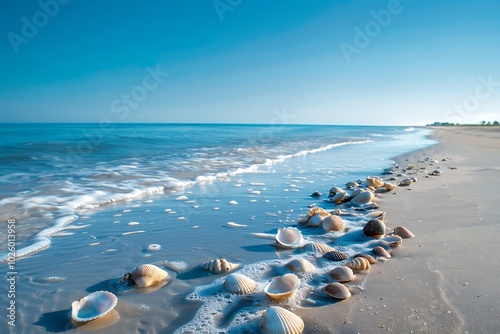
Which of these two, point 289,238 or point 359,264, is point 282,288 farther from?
point 289,238

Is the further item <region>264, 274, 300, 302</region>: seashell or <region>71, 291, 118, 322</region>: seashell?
<region>264, 274, 300, 302</region>: seashell

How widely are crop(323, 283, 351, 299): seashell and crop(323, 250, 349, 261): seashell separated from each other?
644 millimetres

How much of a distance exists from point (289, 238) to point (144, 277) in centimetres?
163

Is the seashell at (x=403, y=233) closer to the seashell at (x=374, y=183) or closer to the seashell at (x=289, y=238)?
the seashell at (x=289, y=238)

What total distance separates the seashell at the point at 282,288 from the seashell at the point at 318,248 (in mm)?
837

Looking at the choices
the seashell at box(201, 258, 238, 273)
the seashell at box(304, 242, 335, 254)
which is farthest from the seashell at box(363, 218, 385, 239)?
the seashell at box(201, 258, 238, 273)

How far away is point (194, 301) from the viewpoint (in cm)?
242

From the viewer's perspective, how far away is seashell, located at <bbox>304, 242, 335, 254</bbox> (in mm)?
3246

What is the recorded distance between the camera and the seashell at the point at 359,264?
9.09ft

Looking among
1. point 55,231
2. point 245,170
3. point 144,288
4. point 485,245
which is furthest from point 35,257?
point 245,170

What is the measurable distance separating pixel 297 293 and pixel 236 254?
1054mm

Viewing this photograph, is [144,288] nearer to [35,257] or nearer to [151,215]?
[35,257]

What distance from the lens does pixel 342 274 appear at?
8.57 feet

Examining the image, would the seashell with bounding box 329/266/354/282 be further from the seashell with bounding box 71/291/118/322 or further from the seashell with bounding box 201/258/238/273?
the seashell with bounding box 71/291/118/322
